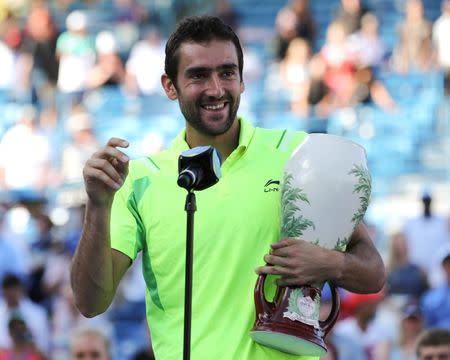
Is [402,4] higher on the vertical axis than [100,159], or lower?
higher

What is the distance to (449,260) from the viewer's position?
10.3 m

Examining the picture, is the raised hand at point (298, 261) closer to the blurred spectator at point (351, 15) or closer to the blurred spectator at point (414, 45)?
the blurred spectator at point (414, 45)

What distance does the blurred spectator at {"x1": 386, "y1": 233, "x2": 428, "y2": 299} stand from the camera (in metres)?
11.4

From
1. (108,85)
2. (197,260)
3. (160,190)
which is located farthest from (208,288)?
(108,85)

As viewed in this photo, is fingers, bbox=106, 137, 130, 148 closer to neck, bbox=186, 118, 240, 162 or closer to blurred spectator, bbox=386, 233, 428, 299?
neck, bbox=186, 118, 240, 162

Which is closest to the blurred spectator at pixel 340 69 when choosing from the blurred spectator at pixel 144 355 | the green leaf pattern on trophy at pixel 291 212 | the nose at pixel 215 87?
the blurred spectator at pixel 144 355

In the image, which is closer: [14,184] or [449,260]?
[449,260]

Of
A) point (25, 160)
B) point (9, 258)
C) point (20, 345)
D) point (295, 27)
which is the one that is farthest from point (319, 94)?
point (20, 345)

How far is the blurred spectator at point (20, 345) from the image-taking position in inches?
377

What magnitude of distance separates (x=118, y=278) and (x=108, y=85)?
13179 millimetres

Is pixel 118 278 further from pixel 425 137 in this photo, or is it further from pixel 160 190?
pixel 425 137

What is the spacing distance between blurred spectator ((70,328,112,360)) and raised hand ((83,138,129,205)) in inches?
138

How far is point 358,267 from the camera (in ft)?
13.6

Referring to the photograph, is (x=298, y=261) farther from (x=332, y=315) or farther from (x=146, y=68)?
(x=146, y=68)
